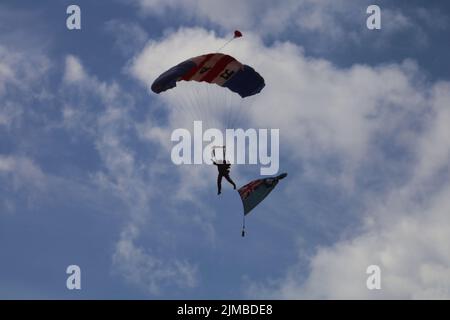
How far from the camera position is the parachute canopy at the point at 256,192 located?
123ft

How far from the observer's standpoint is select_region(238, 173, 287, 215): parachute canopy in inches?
1470

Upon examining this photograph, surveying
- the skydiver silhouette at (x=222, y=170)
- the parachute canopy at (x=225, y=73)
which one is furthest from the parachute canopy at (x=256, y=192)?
the parachute canopy at (x=225, y=73)

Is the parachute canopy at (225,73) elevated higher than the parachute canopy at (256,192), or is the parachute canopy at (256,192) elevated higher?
the parachute canopy at (225,73)

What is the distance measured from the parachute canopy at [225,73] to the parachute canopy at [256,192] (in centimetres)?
432

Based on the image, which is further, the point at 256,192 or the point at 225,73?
the point at 225,73

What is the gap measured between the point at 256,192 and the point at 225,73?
5.77 meters

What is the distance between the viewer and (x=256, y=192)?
123 ft

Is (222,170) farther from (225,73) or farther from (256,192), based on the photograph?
(225,73)

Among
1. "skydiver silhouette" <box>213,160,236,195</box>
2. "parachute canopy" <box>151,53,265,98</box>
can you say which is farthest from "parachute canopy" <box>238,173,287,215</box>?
"parachute canopy" <box>151,53,265,98</box>

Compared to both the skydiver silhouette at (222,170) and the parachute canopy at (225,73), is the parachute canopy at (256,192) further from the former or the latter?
the parachute canopy at (225,73)

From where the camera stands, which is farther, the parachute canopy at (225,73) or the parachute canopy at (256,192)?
the parachute canopy at (225,73)

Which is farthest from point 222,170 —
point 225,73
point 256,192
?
point 225,73

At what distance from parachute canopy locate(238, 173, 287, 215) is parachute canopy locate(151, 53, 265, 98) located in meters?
4.32
